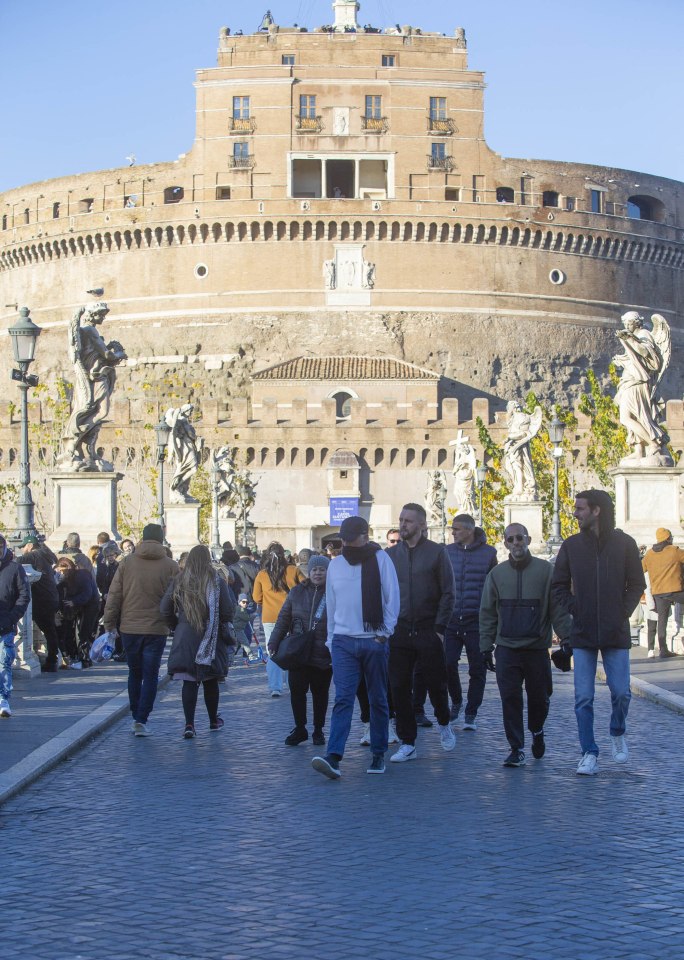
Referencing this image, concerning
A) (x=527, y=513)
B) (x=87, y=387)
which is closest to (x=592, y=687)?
(x=87, y=387)

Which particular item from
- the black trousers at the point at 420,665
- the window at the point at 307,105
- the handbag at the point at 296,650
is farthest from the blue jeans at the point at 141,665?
the window at the point at 307,105

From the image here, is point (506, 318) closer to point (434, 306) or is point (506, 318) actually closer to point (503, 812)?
point (434, 306)

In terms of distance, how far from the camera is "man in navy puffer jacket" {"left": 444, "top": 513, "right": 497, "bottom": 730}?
31.9ft

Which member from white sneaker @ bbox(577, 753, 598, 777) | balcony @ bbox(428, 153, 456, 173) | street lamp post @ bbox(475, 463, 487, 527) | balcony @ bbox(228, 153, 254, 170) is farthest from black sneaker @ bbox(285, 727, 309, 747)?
balcony @ bbox(428, 153, 456, 173)

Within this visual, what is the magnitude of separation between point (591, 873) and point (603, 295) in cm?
5959

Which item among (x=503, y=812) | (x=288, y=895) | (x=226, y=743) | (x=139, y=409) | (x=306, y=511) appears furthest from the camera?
(x=139, y=409)

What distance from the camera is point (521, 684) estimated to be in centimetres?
820

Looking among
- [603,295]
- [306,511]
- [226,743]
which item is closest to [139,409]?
[306,511]

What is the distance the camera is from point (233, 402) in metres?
57.3

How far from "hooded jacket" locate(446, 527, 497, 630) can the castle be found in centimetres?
4847

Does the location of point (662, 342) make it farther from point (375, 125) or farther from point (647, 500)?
point (375, 125)

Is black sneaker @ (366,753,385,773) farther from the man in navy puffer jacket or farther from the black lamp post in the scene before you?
the black lamp post

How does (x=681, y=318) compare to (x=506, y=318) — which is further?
(x=681, y=318)

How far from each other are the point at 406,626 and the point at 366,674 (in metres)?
0.55
